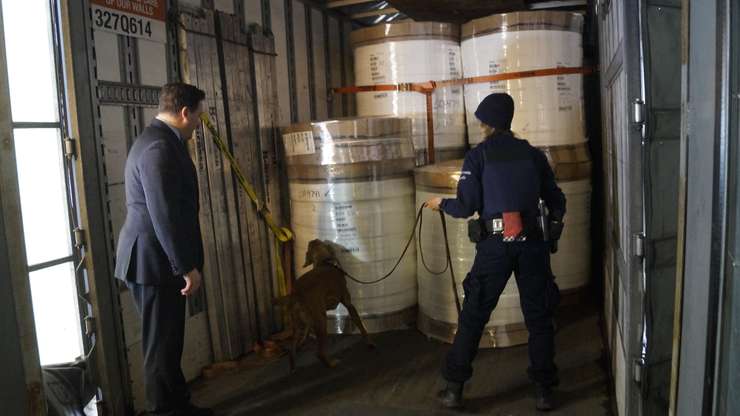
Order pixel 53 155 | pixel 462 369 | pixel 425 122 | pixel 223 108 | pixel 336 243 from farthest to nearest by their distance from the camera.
Result: 1. pixel 425 122
2. pixel 336 243
3. pixel 223 108
4. pixel 462 369
5. pixel 53 155

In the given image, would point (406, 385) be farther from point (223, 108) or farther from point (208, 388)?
point (223, 108)

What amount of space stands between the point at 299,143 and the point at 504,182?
1.75 metres

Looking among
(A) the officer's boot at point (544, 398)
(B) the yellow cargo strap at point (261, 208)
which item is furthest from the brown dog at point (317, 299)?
(A) the officer's boot at point (544, 398)

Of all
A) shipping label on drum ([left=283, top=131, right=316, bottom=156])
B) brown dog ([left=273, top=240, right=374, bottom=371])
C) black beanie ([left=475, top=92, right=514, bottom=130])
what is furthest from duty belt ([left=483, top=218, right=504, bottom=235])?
shipping label on drum ([left=283, top=131, right=316, bottom=156])

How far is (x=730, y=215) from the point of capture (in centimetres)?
115

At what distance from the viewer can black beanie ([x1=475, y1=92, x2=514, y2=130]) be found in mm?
3119

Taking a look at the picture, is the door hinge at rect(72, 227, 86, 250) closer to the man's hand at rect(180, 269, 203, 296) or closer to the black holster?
the man's hand at rect(180, 269, 203, 296)

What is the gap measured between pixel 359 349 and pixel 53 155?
2.27 meters

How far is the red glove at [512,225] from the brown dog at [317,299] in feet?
4.45

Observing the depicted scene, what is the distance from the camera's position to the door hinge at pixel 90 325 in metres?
3.09

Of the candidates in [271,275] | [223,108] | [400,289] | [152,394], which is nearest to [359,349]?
[400,289]

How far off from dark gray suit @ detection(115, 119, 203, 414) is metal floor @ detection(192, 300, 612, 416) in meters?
0.55

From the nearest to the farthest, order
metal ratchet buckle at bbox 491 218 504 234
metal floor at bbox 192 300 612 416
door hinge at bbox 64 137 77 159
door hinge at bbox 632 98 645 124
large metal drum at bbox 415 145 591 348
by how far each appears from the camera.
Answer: door hinge at bbox 632 98 645 124 < door hinge at bbox 64 137 77 159 < metal ratchet buckle at bbox 491 218 504 234 < metal floor at bbox 192 300 612 416 < large metal drum at bbox 415 145 591 348

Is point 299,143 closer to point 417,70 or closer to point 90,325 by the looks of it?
point 417,70
